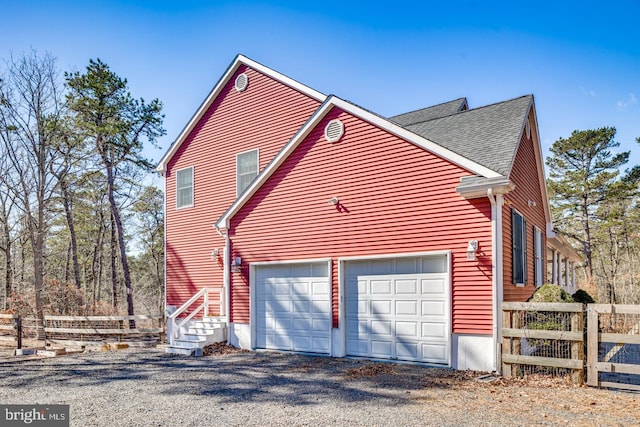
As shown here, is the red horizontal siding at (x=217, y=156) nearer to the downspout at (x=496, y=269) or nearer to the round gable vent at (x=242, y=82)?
the round gable vent at (x=242, y=82)

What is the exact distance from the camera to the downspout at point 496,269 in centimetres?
777

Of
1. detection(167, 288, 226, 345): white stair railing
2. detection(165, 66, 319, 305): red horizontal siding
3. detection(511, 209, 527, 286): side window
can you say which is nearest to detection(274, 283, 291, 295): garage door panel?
detection(167, 288, 226, 345): white stair railing

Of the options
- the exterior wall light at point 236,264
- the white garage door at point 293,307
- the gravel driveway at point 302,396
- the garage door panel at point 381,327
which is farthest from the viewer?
the exterior wall light at point 236,264

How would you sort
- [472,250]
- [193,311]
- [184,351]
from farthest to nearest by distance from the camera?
1. [193,311]
2. [184,351]
3. [472,250]

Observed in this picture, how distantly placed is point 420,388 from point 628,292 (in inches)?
843

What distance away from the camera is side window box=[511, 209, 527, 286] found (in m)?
8.99

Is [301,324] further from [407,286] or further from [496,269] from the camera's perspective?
[496,269]

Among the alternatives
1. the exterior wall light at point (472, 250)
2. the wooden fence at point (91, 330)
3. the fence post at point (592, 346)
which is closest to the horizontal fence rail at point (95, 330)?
the wooden fence at point (91, 330)

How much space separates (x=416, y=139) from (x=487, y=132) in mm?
2060

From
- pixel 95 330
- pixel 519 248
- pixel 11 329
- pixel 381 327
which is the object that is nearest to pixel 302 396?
pixel 381 327

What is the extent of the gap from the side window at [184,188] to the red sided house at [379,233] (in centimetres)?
214

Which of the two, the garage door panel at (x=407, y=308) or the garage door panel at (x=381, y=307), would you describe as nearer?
the garage door panel at (x=407, y=308)

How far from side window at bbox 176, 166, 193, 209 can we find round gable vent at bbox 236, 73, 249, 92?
3.05 metres

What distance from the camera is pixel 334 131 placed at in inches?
397
